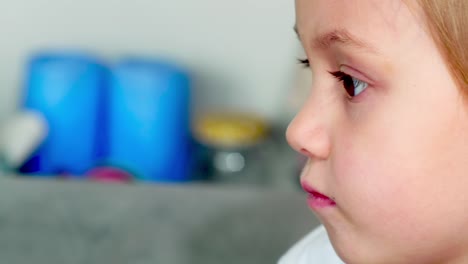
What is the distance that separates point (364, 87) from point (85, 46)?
869 mm

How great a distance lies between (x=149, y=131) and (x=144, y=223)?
0.95 feet

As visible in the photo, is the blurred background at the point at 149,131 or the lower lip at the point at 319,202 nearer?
the lower lip at the point at 319,202

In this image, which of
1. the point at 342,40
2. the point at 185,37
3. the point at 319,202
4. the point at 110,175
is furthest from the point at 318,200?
the point at 185,37

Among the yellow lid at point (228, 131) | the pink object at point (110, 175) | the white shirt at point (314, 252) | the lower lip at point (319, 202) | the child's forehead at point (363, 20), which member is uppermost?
the child's forehead at point (363, 20)

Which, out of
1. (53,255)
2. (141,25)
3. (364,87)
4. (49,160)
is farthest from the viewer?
(141,25)

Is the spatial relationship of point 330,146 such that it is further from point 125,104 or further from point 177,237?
point 125,104

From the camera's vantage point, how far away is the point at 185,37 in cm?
133

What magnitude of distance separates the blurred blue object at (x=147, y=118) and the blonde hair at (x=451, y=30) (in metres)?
0.76

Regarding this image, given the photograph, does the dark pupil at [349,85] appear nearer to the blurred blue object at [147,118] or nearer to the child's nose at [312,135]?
the child's nose at [312,135]

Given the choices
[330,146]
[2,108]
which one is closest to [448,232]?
[330,146]

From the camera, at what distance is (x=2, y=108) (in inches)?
53.2

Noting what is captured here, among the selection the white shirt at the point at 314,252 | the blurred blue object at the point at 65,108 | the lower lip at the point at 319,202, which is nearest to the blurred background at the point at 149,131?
the blurred blue object at the point at 65,108

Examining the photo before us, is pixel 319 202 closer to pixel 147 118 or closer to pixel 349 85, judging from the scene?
pixel 349 85

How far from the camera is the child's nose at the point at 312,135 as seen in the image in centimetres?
54
